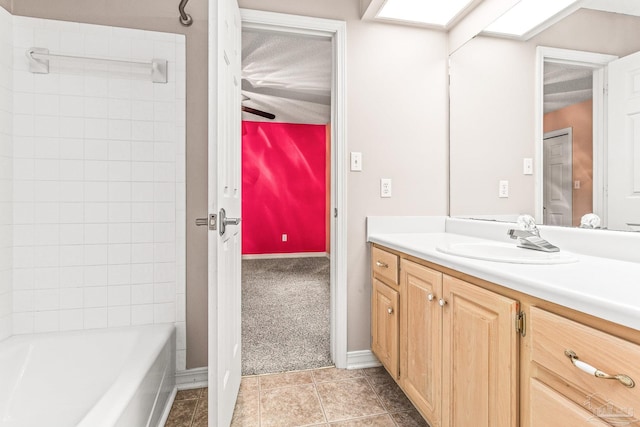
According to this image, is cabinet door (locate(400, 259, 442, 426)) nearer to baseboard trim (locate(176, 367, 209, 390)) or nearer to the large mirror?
the large mirror

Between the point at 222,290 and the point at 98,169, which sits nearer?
the point at 222,290

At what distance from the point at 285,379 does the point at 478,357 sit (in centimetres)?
118

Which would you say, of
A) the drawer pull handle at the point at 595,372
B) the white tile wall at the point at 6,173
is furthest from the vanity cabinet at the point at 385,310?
the white tile wall at the point at 6,173

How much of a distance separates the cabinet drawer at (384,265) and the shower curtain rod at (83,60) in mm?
1484

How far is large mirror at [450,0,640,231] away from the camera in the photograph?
1.11 meters

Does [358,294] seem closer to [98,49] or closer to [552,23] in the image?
[552,23]

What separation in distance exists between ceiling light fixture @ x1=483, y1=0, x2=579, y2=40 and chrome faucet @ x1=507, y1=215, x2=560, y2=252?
2.83ft

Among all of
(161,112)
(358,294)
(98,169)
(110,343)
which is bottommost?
(110,343)

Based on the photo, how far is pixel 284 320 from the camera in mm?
2680

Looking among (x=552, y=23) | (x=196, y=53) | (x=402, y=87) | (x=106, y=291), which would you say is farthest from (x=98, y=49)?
(x=552, y=23)

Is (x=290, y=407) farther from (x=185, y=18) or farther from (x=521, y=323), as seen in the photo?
(x=185, y=18)

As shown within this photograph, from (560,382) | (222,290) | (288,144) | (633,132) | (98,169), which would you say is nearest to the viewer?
(560,382)

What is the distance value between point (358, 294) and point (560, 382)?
4.23ft

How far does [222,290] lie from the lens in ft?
4.09
